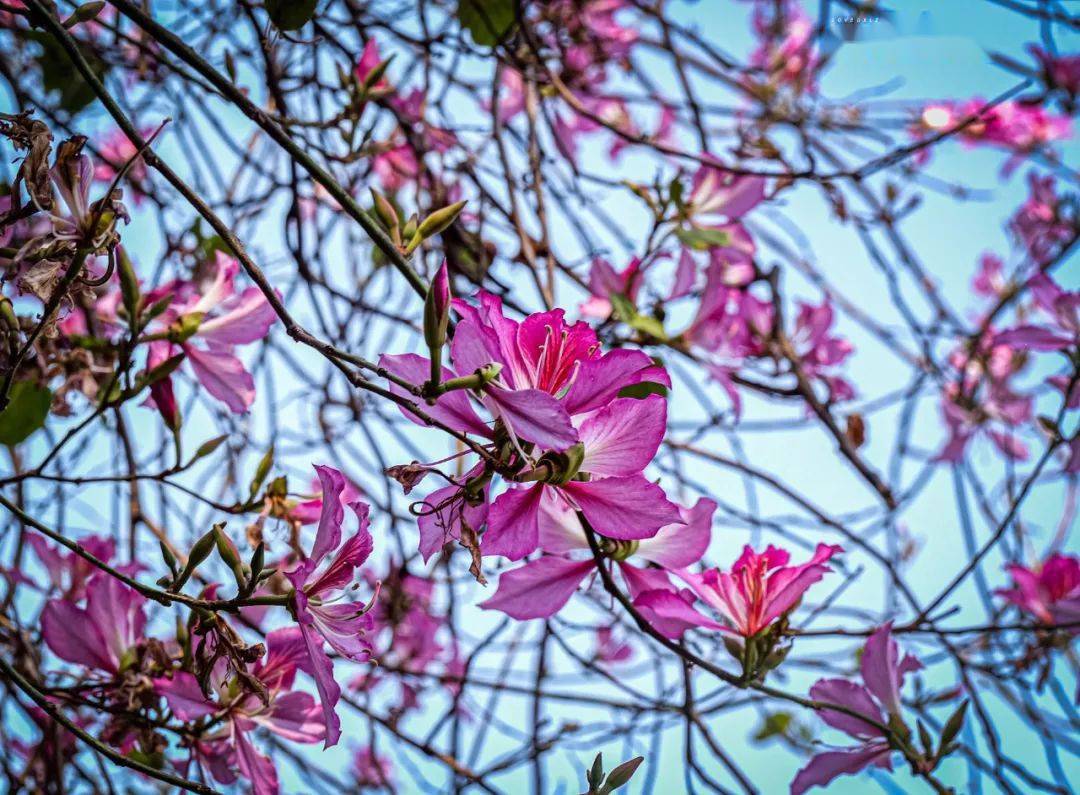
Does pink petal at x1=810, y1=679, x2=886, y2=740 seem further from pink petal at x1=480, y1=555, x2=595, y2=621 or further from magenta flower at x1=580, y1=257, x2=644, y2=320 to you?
magenta flower at x1=580, y1=257, x2=644, y2=320

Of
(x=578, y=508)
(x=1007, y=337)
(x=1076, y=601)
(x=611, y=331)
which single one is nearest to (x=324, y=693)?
(x=578, y=508)

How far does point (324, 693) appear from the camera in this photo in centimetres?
64

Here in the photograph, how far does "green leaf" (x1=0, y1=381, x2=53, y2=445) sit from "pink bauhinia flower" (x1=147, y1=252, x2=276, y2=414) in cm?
12

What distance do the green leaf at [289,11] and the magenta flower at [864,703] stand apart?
801 millimetres

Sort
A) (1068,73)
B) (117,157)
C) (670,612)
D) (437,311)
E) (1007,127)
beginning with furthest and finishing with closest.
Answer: (1007,127), (1068,73), (117,157), (670,612), (437,311)

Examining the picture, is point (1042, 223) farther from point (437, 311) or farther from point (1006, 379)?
point (437, 311)

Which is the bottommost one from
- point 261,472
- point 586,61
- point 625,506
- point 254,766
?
point 254,766

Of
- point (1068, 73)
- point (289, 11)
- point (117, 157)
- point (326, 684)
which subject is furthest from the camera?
point (1068, 73)

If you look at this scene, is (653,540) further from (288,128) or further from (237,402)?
(288,128)

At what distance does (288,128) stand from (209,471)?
0.77 meters

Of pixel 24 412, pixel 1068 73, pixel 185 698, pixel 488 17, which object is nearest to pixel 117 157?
pixel 488 17

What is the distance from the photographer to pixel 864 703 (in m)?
0.91

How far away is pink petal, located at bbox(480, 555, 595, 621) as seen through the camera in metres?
0.75

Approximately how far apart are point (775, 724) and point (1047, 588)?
815mm
